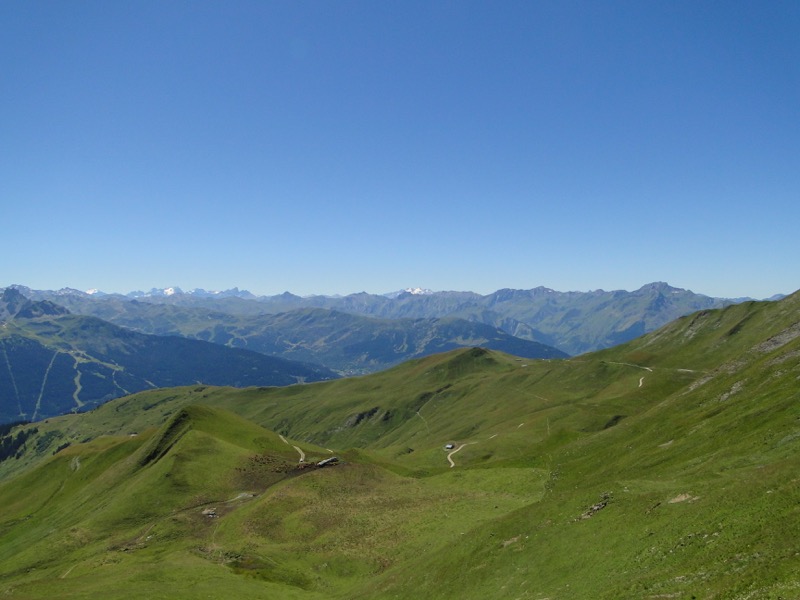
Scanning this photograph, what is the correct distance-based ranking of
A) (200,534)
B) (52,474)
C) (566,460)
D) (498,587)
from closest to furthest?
(498,587) → (200,534) → (566,460) → (52,474)

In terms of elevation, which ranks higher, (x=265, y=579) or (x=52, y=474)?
(x=265, y=579)

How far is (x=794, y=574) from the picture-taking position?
24688 millimetres

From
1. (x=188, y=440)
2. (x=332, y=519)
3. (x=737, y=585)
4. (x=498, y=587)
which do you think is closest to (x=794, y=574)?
(x=737, y=585)

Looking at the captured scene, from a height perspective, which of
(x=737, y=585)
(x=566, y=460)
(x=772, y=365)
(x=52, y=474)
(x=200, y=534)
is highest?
(x=772, y=365)

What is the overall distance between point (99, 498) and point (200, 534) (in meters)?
62.4

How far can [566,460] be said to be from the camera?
9925cm

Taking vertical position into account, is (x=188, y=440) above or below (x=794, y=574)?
below

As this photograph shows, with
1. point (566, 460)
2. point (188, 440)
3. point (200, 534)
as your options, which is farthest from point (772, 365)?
point (188, 440)

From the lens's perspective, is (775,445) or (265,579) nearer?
(775,445)

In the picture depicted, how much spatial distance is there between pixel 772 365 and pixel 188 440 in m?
131

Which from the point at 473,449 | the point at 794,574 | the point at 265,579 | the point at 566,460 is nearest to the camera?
the point at 794,574

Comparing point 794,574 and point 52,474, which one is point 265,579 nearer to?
point 794,574

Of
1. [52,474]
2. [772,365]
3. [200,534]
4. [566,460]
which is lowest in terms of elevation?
[52,474]

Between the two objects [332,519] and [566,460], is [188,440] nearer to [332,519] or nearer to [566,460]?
[332,519]
